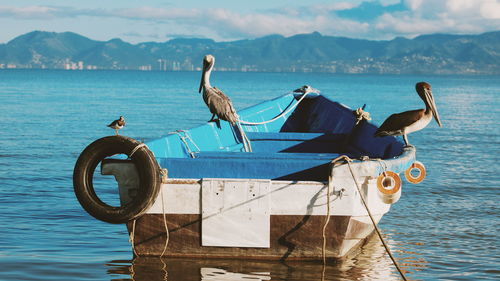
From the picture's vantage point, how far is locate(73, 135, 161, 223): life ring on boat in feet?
23.3

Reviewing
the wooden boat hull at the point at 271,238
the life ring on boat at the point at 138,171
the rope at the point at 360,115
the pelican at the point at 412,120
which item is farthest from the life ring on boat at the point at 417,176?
the rope at the point at 360,115

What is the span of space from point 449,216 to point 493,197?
104 inches

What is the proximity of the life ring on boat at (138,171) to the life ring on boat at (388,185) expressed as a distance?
227cm

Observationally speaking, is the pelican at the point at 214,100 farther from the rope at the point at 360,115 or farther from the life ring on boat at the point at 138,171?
the life ring on boat at the point at 138,171

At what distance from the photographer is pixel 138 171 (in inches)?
283

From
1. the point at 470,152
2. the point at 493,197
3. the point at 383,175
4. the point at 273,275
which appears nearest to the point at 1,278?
the point at 273,275

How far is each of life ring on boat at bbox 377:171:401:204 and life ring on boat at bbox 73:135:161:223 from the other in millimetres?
2273

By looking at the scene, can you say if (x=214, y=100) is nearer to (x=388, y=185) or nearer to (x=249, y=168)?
(x=249, y=168)

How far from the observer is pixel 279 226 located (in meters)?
7.32

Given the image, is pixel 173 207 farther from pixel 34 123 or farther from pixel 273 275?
pixel 34 123

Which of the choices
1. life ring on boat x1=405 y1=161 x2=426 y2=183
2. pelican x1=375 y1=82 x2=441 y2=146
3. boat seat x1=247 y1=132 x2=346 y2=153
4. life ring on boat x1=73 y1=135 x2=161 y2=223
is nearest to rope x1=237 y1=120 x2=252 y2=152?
boat seat x1=247 y1=132 x2=346 y2=153

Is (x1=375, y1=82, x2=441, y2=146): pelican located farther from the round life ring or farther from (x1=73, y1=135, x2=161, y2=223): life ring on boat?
(x1=73, y1=135, x2=161, y2=223): life ring on boat

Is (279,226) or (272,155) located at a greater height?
(272,155)

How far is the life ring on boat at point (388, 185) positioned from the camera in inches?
288
